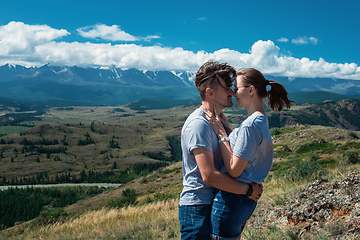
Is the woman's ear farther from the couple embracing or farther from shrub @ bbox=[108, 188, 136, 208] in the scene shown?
shrub @ bbox=[108, 188, 136, 208]

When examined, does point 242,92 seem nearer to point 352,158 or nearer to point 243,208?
point 243,208

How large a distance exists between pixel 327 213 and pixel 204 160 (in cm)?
525

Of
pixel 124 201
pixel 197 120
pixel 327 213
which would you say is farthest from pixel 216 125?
pixel 124 201

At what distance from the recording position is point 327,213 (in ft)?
20.8

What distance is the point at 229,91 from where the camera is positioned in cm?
361

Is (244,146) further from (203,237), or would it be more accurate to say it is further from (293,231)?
(293,231)

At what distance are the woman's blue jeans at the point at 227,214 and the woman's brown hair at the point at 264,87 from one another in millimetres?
1579

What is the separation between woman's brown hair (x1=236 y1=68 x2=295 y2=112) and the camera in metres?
3.48

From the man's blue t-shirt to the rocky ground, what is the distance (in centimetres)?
383

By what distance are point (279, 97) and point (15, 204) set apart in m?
138

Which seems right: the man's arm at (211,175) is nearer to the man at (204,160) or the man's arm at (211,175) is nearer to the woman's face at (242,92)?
the man at (204,160)

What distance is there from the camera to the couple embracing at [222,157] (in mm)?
3131

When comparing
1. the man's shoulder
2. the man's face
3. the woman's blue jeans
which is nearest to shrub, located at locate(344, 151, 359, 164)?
the woman's blue jeans

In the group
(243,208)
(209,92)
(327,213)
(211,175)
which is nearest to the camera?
(211,175)
